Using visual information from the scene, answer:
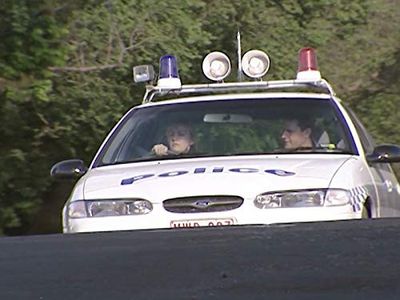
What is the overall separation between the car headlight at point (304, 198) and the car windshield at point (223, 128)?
113 cm

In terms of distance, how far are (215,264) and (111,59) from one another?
299 inches

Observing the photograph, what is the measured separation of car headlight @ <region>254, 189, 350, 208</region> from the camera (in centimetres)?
645

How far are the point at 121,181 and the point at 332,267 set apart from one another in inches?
98.6

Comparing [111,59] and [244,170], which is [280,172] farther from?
[111,59]

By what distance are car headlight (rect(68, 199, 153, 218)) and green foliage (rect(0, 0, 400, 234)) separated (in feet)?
13.7

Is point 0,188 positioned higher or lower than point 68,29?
lower

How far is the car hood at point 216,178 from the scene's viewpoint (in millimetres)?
6477

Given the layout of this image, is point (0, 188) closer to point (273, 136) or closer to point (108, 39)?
point (108, 39)

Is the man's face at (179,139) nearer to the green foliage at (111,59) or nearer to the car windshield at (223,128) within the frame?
the car windshield at (223,128)

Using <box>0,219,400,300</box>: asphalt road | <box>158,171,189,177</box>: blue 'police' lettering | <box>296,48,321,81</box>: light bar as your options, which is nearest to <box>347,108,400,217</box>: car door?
<box>296,48,321,81</box>: light bar

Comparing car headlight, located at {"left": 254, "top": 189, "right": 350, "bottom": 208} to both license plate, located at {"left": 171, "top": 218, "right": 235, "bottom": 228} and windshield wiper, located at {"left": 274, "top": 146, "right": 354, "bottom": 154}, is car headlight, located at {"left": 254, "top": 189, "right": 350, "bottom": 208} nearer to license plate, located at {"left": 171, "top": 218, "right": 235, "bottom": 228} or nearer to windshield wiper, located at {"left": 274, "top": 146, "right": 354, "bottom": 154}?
license plate, located at {"left": 171, "top": 218, "right": 235, "bottom": 228}

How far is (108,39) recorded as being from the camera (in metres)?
12.0

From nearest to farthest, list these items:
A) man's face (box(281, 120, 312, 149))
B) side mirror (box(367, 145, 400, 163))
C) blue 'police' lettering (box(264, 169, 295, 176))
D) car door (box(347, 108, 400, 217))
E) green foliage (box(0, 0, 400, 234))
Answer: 1. blue 'police' lettering (box(264, 169, 295, 176))
2. side mirror (box(367, 145, 400, 163))
3. car door (box(347, 108, 400, 217))
4. man's face (box(281, 120, 312, 149))
5. green foliage (box(0, 0, 400, 234))

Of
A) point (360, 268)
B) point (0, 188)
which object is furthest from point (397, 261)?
point (0, 188)
